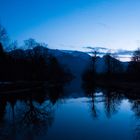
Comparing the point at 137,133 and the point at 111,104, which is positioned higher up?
the point at 137,133

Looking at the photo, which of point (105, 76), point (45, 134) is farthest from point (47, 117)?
point (105, 76)

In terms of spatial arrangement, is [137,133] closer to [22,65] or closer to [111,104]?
[111,104]

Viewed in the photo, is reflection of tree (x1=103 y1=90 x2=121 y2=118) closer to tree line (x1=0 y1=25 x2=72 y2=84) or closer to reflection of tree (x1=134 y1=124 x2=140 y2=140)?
reflection of tree (x1=134 y1=124 x2=140 y2=140)

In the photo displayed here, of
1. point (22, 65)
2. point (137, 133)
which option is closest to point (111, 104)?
point (137, 133)

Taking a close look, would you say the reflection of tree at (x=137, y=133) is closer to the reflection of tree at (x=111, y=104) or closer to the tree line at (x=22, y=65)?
the reflection of tree at (x=111, y=104)

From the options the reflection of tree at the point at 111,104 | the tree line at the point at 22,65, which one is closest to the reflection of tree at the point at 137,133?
the reflection of tree at the point at 111,104

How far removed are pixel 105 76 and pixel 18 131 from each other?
297ft

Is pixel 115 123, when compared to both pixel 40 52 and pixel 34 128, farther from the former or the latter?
pixel 40 52

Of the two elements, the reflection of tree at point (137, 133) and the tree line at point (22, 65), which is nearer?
the reflection of tree at point (137, 133)

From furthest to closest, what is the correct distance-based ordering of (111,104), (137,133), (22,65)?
(22,65)
(111,104)
(137,133)

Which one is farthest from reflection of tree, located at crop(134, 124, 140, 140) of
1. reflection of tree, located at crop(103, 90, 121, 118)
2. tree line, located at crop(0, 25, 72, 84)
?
tree line, located at crop(0, 25, 72, 84)

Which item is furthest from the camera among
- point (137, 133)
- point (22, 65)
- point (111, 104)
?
point (22, 65)

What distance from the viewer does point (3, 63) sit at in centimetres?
7012

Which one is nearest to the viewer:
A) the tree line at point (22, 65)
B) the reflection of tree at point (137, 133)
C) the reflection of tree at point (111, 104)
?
the reflection of tree at point (137, 133)
